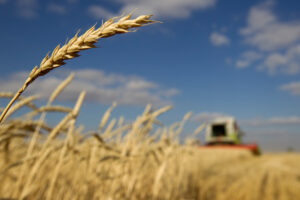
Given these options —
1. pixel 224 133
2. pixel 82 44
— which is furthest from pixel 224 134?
pixel 82 44

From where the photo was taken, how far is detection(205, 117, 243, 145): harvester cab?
15796mm

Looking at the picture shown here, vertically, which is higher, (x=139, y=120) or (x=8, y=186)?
(x=139, y=120)

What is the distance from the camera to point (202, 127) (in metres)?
3.31

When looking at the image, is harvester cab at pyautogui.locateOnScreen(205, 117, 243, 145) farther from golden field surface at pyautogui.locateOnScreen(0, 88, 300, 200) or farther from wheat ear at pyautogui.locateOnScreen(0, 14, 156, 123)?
wheat ear at pyautogui.locateOnScreen(0, 14, 156, 123)

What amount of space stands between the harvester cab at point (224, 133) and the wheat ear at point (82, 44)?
52.3 ft

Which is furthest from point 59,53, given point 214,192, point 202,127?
point 214,192

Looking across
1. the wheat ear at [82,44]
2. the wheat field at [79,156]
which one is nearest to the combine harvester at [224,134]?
Answer: the wheat field at [79,156]

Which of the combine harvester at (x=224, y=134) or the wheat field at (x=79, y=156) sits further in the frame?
the combine harvester at (x=224, y=134)

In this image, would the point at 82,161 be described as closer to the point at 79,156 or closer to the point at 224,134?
the point at 79,156

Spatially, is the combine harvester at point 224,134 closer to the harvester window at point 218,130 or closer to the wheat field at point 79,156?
the harvester window at point 218,130

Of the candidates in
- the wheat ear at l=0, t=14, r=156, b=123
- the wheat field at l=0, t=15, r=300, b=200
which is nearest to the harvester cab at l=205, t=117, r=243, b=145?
the wheat field at l=0, t=15, r=300, b=200

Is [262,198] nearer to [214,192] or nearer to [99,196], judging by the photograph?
[214,192]

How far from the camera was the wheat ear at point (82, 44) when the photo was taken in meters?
0.42

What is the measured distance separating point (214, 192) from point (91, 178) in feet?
11.1
